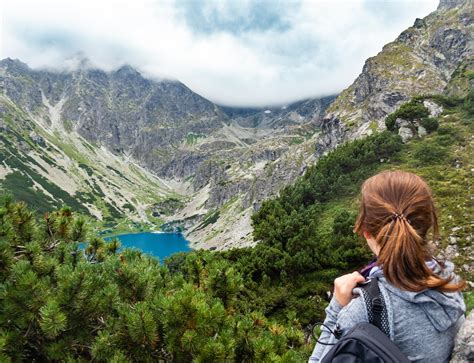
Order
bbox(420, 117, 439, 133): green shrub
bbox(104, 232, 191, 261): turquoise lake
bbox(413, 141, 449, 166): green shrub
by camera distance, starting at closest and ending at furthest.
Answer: bbox(413, 141, 449, 166): green shrub, bbox(420, 117, 439, 133): green shrub, bbox(104, 232, 191, 261): turquoise lake

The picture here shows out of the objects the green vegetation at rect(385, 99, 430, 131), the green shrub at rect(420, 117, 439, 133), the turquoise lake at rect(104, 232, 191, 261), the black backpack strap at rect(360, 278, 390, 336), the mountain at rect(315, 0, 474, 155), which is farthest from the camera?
the turquoise lake at rect(104, 232, 191, 261)

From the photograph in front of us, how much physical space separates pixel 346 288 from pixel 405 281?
45 centimetres

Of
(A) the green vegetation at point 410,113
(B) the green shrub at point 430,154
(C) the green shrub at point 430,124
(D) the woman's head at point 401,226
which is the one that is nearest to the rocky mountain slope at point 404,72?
(A) the green vegetation at point 410,113

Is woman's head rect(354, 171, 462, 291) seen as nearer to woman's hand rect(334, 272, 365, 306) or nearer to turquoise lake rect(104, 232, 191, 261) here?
woman's hand rect(334, 272, 365, 306)

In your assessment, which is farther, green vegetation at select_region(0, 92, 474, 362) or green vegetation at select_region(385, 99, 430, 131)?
green vegetation at select_region(385, 99, 430, 131)

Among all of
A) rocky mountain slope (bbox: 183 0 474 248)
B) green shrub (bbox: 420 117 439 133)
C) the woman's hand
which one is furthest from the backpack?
rocky mountain slope (bbox: 183 0 474 248)

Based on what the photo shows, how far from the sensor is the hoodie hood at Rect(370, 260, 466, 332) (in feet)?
8.99

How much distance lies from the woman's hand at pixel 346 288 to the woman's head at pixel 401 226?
0.80 ft

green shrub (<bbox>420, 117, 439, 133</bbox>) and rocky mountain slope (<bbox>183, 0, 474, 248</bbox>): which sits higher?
rocky mountain slope (<bbox>183, 0, 474, 248</bbox>)

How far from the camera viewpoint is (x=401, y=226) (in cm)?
282

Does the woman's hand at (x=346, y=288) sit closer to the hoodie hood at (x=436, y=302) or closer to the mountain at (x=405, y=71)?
the hoodie hood at (x=436, y=302)

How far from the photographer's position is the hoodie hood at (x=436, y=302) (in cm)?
274

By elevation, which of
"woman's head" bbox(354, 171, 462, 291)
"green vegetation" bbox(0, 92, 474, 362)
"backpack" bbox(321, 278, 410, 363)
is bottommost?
"green vegetation" bbox(0, 92, 474, 362)

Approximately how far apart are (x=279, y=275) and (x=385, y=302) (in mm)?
23861
